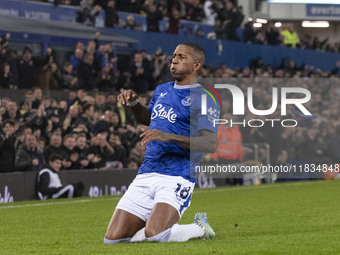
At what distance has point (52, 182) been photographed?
55.1 feet

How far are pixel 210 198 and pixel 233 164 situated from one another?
4167 millimetres

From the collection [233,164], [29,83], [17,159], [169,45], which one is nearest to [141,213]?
[17,159]

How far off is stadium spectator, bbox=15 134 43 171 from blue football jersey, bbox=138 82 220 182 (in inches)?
312

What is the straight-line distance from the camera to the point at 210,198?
56.9 feet

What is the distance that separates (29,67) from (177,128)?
416 inches

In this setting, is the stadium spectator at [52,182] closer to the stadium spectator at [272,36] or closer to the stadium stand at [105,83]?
the stadium stand at [105,83]

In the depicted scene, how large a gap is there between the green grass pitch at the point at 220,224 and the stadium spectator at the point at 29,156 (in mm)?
807

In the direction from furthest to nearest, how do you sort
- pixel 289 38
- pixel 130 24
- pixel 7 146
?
pixel 289 38 < pixel 130 24 < pixel 7 146

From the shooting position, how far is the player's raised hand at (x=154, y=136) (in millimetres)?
7848

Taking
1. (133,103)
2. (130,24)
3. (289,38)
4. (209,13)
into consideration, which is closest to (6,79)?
(130,24)

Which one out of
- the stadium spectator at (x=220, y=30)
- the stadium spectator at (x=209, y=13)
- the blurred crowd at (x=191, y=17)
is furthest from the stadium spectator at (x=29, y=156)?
the stadium spectator at (x=209, y=13)

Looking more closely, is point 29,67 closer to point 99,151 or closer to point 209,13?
point 99,151

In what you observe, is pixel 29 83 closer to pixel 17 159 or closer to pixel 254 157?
pixel 17 159

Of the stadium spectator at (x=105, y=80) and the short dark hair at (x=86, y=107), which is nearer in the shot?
the short dark hair at (x=86, y=107)
